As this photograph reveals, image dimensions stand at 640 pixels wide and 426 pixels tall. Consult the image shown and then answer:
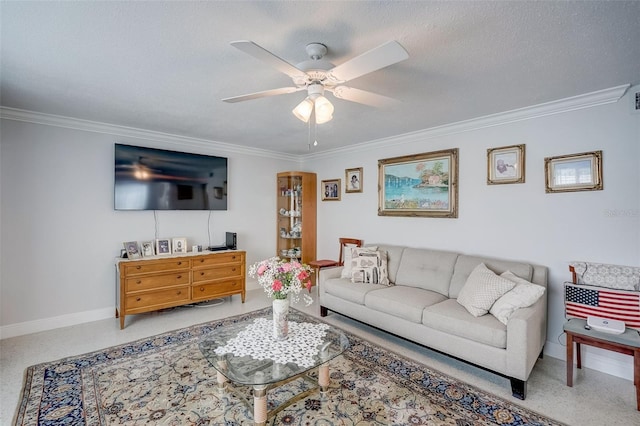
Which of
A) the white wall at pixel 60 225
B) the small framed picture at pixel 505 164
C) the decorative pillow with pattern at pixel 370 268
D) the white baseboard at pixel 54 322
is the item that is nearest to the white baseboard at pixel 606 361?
the small framed picture at pixel 505 164

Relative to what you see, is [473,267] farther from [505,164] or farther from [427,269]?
[505,164]

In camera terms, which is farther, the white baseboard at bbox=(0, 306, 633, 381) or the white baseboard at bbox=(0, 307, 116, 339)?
the white baseboard at bbox=(0, 307, 116, 339)

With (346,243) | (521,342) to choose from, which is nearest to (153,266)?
(346,243)

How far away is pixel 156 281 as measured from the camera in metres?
3.66

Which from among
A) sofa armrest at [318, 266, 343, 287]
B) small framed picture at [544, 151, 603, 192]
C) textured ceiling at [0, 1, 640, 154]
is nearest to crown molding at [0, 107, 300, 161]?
textured ceiling at [0, 1, 640, 154]

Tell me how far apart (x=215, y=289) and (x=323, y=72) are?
11.0 ft

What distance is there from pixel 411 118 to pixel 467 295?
1.97 meters

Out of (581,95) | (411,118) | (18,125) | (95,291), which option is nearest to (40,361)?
(95,291)

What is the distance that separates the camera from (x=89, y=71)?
226cm

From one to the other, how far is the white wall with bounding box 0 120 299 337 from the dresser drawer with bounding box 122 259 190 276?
561mm

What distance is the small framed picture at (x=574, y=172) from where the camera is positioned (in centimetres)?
265

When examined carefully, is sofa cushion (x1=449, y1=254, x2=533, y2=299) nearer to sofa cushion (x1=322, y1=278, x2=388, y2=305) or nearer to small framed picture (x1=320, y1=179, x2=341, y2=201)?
sofa cushion (x1=322, y1=278, x2=388, y2=305)

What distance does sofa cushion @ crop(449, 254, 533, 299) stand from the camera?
2.87 meters

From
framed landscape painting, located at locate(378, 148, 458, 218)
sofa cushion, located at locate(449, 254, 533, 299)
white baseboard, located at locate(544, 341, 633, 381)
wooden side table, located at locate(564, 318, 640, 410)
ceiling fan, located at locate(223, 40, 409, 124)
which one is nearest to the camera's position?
ceiling fan, located at locate(223, 40, 409, 124)
